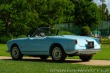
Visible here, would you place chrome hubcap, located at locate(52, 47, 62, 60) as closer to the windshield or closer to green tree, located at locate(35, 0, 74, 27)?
the windshield

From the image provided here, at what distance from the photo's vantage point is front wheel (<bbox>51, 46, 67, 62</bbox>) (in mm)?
16391

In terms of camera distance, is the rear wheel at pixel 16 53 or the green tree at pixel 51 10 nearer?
the rear wheel at pixel 16 53

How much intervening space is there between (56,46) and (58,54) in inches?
15.0

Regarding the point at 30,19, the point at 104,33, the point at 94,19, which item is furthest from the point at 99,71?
the point at 94,19

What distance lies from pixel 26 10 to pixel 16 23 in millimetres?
3204

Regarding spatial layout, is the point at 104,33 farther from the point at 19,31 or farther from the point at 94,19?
the point at 19,31

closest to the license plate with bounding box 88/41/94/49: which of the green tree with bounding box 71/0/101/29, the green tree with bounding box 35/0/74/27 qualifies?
the green tree with bounding box 35/0/74/27

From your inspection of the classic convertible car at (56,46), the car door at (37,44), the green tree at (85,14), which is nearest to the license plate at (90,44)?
the classic convertible car at (56,46)

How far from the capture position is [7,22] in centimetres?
5566

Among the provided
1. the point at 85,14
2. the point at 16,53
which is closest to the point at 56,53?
the point at 16,53

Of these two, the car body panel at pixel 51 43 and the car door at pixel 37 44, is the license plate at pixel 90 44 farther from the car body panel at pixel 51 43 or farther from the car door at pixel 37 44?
the car door at pixel 37 44

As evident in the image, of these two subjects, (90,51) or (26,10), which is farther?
(26,10)

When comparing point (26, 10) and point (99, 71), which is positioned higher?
point (26, 10)

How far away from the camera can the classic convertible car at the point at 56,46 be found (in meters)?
16.2
